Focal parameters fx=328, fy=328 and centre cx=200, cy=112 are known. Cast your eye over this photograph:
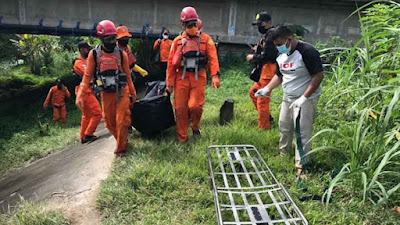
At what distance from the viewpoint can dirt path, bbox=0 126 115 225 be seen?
340 cm

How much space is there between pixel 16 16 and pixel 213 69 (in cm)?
1050

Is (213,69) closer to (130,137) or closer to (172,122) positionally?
(172,122)

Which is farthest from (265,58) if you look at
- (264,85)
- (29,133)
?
(29,133)

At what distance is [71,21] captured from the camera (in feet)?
40.7

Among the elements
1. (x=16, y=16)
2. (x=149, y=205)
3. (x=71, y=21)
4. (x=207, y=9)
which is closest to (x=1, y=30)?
(x=16, y=16)

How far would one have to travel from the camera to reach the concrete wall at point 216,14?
1234 cm

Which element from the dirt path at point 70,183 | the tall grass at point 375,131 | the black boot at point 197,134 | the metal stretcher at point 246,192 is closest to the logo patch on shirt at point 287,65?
the tall grass at point 375,131

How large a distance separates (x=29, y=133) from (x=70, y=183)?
221 inches

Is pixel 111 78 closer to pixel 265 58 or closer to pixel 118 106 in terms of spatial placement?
pixel 118 106

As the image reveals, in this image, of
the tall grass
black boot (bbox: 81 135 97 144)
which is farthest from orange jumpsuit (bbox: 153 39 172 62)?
the tall grass

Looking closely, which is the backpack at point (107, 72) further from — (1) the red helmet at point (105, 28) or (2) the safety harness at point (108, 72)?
(1) the red helmet at point (105, 28)

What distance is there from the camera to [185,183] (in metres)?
3.63

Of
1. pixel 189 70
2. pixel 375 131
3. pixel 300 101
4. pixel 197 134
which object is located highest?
pixel 189 70

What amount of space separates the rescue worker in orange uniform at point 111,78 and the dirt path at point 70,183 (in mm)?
465
